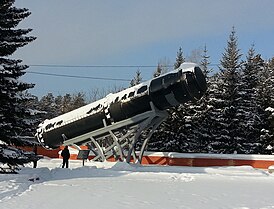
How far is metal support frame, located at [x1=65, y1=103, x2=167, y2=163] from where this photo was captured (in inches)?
786

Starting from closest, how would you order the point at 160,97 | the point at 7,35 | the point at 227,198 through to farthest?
the point at 227,198 → the point at 7,35 → the point at 160,97

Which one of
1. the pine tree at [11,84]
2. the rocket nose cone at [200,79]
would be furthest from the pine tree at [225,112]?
the pine tree at [11,84]

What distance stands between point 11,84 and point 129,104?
619 centimetres

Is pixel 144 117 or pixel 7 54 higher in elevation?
pixel 7 54

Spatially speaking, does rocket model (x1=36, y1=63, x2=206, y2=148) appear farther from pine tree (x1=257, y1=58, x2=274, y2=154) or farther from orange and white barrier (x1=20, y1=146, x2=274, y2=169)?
pine tree (x1=257, y1=58, x2=274, y2=154)

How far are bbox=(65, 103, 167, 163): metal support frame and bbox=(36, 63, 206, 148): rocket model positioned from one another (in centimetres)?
18

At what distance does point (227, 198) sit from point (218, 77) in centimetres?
2320

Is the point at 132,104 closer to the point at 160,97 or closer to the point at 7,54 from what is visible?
the point at 160,97

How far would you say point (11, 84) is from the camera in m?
15.4

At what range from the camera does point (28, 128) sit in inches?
642

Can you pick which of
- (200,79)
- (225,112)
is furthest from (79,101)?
(200,79)

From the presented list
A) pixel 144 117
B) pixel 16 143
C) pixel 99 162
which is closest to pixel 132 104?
pixel 144 117

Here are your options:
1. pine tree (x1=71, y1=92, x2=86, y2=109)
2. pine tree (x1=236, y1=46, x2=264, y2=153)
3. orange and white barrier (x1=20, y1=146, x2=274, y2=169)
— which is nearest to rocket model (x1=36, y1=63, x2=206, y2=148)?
orange and white barrier (x1=20, y1=146, x2=274, y2=169)

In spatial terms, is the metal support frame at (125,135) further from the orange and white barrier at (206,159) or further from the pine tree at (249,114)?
the pine tree at (249,114)
